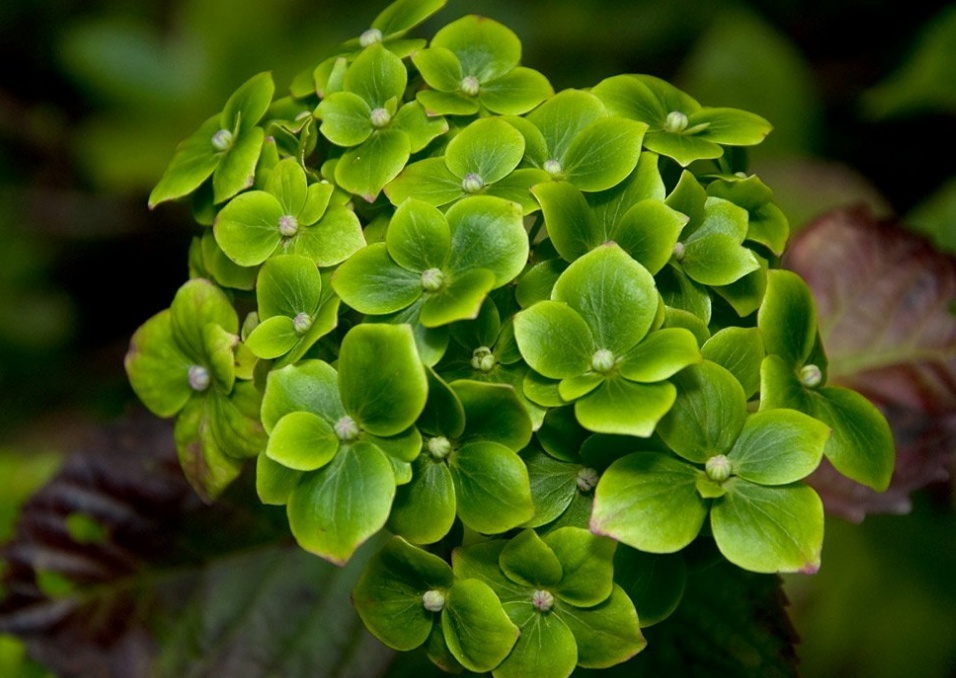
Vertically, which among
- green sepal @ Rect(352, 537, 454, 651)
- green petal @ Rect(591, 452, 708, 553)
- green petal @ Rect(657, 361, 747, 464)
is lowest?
green sepal @ Rect(352, 537, 454, 651)

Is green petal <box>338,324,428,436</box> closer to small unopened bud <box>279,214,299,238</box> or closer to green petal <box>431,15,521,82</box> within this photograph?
small unopened bud <box>279,214,299,238</box>

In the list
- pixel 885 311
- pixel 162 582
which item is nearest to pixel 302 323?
pixel 162 582

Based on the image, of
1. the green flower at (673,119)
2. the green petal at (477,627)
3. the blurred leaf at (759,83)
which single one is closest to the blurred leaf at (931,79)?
the blurred leaf at (759,83)

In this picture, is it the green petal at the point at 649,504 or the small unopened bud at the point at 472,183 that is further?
the small unopened bud at the point at 472,183

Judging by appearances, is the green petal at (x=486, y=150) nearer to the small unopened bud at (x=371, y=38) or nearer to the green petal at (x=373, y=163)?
the green petal at (x=373, y=163)

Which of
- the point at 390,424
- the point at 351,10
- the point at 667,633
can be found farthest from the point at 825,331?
the point at 351,10

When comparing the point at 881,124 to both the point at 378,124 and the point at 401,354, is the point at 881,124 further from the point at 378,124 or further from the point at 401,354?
the point at 401,354

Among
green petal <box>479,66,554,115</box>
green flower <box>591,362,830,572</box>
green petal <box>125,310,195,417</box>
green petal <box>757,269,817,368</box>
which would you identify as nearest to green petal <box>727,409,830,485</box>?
green flower <box>591,362,830,572</box>
